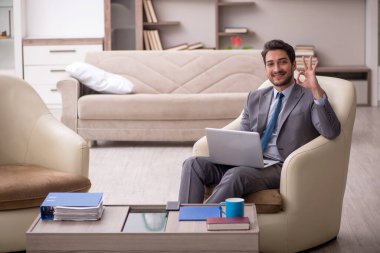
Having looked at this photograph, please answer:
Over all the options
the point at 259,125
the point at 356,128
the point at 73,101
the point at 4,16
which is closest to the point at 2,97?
the point at 259,125

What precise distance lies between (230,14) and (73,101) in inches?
120

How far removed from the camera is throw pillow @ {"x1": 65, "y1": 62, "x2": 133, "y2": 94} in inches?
257

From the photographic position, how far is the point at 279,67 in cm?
378

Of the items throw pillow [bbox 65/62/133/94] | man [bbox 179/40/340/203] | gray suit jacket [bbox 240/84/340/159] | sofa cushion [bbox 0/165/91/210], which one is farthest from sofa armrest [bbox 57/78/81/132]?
gray suit jacket [bbox 240/84/340/159]

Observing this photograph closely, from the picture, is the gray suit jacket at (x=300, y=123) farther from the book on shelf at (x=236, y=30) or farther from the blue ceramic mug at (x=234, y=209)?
the book on shelf at (x=236, y=30)

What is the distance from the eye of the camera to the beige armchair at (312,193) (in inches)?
139

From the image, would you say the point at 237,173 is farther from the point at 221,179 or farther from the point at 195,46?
the point at 195,46

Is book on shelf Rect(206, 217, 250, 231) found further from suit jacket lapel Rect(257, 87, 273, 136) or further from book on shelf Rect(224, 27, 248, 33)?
book on shelf Rect(224, 27, 248, 33)

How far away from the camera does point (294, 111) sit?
373cm

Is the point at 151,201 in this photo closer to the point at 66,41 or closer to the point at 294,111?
the point at 294,111

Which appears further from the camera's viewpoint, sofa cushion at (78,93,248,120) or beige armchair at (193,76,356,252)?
sofa cushion at (78,93,248,120)

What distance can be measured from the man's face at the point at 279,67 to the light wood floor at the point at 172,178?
2.71 feet

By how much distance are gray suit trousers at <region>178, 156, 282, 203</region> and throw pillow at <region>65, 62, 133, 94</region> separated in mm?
2976

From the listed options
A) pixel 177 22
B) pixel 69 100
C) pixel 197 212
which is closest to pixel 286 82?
pixel 197 212
